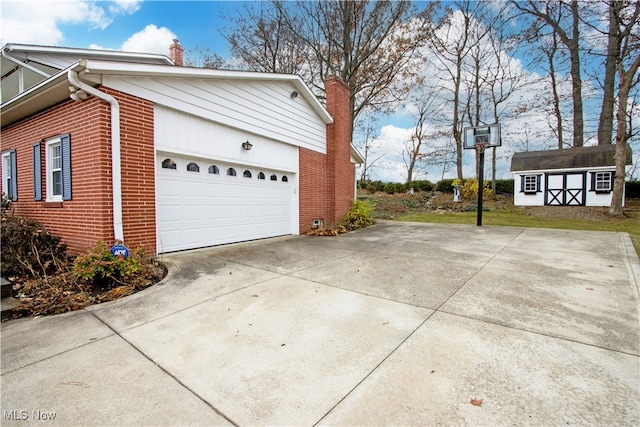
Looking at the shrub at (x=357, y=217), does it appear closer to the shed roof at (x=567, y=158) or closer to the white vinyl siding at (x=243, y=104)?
the white vinyl siding at (x=243, y=104)

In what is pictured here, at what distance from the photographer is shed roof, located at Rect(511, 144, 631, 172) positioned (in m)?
17.5

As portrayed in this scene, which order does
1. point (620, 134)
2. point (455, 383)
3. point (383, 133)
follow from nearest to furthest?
point (455, 383), point (620, 134), point (383, 133)

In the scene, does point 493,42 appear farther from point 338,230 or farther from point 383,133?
point 338,230

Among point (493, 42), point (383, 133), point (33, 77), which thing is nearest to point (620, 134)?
point (493, 42)

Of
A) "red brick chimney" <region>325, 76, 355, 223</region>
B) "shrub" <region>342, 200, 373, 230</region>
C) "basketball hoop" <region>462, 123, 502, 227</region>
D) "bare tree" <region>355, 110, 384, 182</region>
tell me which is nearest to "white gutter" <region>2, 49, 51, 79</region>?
"red brick chimney" <region>325, 76, 355, 223</region>

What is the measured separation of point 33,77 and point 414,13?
1672 cm

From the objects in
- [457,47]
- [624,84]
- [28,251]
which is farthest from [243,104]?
[457,47]

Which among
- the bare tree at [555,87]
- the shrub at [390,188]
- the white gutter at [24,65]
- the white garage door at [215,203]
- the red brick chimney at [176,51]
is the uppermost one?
the bare tree at [555,87]

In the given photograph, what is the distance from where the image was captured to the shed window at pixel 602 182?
17.4 meters

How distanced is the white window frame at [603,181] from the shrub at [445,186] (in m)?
8.28

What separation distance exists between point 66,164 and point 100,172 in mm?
1181

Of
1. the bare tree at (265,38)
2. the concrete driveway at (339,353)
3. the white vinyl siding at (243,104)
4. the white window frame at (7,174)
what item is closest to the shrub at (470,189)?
the bare tree at (265,38)

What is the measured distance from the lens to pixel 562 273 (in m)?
4.83

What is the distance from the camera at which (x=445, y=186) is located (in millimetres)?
23281
